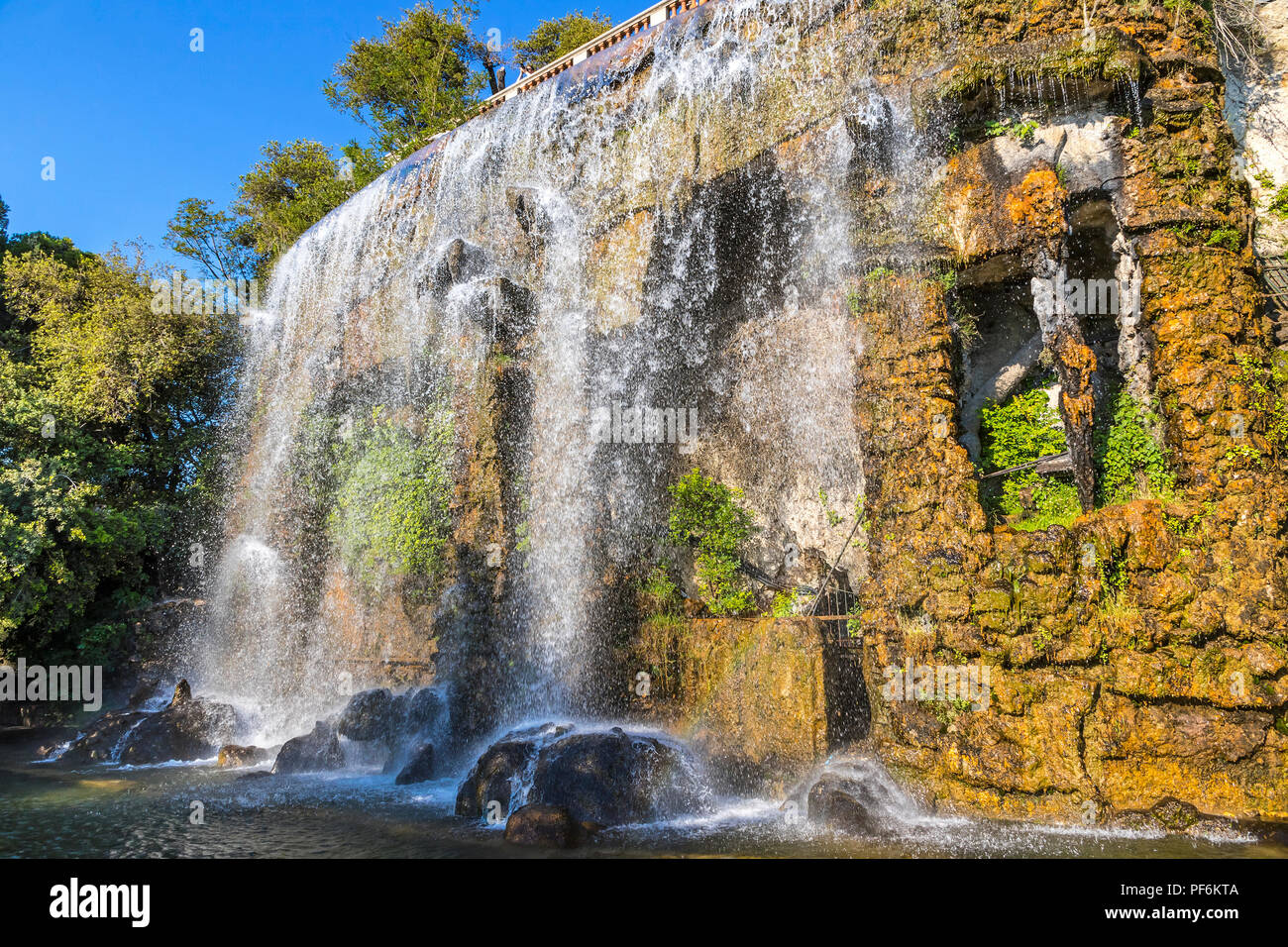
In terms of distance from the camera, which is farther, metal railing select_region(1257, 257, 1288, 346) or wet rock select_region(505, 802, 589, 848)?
metal railing select_region(1257, 257, 1288, 346)

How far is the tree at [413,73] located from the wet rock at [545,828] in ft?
75.4

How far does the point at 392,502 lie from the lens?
1519 cm

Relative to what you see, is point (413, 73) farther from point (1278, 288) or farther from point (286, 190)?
point (1278, 288)

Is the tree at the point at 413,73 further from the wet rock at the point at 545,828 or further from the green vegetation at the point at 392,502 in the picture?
the wet rock at the point at 545,828

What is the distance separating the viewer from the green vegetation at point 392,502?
1416 cm

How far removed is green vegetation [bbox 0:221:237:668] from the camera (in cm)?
1488

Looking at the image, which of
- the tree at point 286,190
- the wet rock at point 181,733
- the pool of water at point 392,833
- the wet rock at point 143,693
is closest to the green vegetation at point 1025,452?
the pool of water at point 392,833

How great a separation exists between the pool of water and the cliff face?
2.96 ft

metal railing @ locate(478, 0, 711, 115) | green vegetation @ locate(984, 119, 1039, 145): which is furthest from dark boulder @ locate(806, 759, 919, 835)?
metal railing @ locate(478, 0, 711, 115)

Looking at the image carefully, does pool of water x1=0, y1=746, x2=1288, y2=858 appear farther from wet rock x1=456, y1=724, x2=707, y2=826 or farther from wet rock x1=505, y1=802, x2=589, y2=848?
wet rock x1=456, y1=724, x2=707, y2=826

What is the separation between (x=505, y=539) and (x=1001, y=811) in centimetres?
780

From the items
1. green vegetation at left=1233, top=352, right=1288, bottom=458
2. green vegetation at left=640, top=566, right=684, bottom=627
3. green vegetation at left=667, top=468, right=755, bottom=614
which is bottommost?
green vegetation at left=640, top=566, right=684, bottom=627

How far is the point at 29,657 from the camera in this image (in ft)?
51.4
